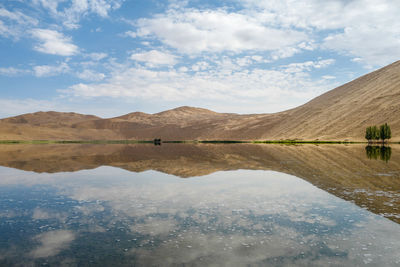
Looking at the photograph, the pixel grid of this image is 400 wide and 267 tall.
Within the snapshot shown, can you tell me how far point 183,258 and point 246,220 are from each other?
4.02 m

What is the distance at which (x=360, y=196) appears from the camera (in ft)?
50.4

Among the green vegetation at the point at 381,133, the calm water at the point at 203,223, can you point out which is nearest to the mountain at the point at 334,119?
the green vegetation at the point at 381,133

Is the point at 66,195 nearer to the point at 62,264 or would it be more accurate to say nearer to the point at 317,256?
the point at 62,264

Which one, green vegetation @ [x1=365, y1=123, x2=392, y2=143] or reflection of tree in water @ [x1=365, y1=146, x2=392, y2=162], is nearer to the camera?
reflection of tree in water @ [x1=365, y1=146, x2=392, y2=162]

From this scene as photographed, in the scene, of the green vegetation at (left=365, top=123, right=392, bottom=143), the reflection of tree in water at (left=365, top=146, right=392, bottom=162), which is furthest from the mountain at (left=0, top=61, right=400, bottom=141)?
the reflection of tree in water at (left=365, top=146, right=392, bottom=162)

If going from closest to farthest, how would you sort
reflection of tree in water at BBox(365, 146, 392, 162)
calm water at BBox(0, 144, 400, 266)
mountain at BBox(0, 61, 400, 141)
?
1. calm water at BBox(0, 144, 400, 266)
2. reflection of tree in water at BBox(365, 146, 392, 162)
3. mountain at BBox(0, 61, 400, 141)

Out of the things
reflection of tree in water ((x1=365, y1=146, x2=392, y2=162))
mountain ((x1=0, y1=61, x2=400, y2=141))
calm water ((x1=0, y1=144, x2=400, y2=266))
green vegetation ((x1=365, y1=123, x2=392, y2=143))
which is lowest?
calm water ((x1=0, y1=144, x2=400, y2=266))

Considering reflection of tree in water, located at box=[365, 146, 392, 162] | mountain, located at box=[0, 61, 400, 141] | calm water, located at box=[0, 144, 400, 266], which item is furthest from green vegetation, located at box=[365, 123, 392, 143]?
calm water, located at box=[0, 144, 400, 266]

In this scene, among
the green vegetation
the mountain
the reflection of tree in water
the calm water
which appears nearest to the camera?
the calm water

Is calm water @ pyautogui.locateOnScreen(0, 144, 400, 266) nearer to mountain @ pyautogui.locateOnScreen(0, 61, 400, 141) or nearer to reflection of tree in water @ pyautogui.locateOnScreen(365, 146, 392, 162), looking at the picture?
reflection of tree in water @ pyautogui.locateOnScreen(365, 146, 392, 162)

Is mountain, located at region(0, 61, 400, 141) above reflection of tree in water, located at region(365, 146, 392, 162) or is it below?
above

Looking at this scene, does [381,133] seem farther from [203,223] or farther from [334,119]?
[203,223]

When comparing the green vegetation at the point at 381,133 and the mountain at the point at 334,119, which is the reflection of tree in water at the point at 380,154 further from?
the mountain at the point at 334,119

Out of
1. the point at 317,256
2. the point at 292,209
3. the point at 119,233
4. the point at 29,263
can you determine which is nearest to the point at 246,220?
the point at 292,209
